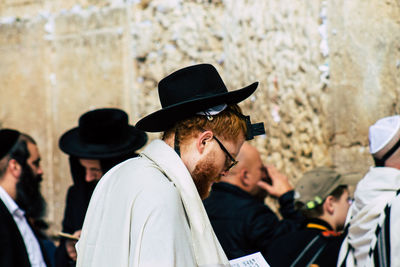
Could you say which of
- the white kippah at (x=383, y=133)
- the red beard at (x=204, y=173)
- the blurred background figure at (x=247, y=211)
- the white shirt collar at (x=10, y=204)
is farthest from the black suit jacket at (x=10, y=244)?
the white kippah at (x=383, y=133)

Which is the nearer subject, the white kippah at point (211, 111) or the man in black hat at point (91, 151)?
the white kippah at point (211, 111)

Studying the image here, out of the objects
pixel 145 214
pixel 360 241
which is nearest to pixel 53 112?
pixel 360 241

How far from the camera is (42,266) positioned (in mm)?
3865

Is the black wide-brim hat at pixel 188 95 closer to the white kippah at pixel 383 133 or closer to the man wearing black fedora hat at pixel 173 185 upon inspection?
the man wearing black fedora hat at pixel 173 185

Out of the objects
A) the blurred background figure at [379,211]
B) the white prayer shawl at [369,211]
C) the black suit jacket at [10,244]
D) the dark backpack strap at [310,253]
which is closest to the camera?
the blurred background figure at [379,211]

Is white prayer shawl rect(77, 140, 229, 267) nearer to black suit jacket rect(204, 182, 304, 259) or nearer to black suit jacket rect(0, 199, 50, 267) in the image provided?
black suit jacket rect(0, 199, 50, 267)

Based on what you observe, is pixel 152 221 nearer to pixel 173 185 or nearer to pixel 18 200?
pixel 173 185

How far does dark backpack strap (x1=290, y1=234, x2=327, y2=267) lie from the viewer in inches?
128

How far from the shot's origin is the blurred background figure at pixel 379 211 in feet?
9.07

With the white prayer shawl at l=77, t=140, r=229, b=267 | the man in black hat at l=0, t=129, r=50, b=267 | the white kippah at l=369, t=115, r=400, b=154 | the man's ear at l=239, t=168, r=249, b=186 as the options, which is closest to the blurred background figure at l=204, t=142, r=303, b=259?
the man's ear at l=239, t=168, r=249, b=186

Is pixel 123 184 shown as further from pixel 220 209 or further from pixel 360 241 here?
pixel 220 209

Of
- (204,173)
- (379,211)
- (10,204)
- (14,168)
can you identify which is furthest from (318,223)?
(14,168)

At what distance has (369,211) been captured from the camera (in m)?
2.97

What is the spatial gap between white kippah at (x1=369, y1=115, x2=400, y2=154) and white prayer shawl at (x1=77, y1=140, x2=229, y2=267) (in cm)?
139
